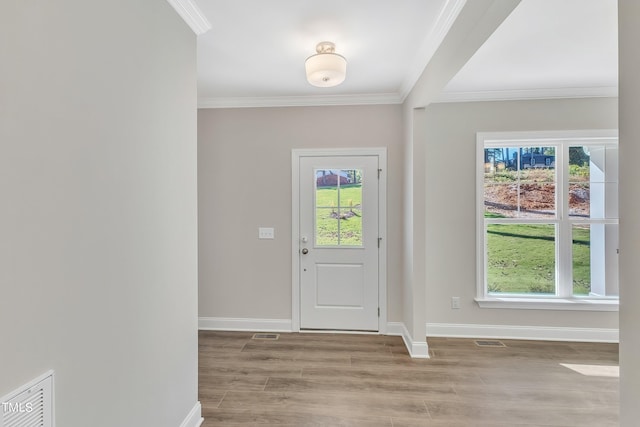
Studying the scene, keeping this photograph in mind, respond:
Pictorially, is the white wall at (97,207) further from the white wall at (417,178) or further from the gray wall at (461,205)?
the gray wall at (461,205)

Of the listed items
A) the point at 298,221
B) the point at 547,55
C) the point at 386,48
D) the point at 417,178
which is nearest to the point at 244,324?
the point at 298,221

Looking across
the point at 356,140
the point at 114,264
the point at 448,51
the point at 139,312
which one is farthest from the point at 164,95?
the point at 356,140

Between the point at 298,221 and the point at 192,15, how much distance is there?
2154mm

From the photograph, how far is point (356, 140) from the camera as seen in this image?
3.51 meters

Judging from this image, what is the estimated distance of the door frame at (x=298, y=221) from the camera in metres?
3.50

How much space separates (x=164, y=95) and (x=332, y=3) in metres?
1.10

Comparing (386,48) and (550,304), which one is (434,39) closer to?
(386,48)

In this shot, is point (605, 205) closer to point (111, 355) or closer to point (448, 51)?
point (448, 51)

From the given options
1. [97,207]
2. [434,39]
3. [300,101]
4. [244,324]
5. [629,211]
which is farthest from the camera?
[244,324]

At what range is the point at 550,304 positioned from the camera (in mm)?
3314

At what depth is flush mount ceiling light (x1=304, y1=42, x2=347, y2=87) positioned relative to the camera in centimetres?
225

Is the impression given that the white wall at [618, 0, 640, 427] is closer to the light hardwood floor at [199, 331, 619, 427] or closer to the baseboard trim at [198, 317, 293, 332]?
the light hardwood floor at [199, 331, 619, 427]

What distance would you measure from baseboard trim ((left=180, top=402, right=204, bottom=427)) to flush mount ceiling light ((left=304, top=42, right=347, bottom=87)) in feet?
7.70

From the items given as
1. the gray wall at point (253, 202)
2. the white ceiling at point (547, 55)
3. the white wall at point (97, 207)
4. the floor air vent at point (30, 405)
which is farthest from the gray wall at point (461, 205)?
the floor air vent at point (30, 405)
